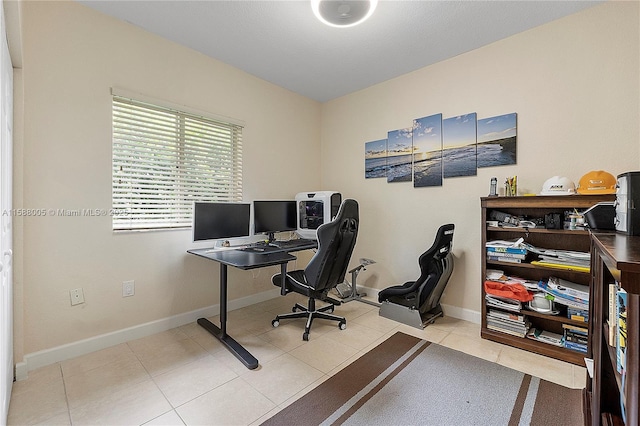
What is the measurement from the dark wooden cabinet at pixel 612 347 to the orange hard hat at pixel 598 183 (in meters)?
1.11

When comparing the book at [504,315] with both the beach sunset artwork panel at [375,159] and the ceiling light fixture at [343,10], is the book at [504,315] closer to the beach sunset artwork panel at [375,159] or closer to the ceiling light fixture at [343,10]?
the beach sunset artwork panel at [375,159]

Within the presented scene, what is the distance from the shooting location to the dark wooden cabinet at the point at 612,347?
1.86ft

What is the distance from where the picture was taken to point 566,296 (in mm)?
1993

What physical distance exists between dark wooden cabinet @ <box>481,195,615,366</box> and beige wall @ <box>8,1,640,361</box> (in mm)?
258

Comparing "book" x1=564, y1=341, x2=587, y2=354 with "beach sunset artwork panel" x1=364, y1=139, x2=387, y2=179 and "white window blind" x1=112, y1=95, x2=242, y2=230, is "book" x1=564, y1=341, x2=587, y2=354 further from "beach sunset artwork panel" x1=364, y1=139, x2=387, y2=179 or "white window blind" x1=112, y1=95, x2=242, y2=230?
A: "white window blind" x1=112, y1=95, x2=242, y2=230

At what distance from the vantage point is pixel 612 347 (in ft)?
3.17

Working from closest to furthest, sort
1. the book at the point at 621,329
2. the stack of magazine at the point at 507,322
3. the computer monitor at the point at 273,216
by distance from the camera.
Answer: the book at the point at 621,329 → the stack of magazine at the point at 507,322 → the computer monitor at the point at 273,216

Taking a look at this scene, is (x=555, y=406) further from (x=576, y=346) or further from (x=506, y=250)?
(x=506, y=250)

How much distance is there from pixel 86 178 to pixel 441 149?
10.4 ft

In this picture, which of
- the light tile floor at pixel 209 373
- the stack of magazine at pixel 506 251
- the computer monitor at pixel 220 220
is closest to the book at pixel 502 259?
the stack of magazine at pixel 506 251

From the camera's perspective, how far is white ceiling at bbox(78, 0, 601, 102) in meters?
2.06

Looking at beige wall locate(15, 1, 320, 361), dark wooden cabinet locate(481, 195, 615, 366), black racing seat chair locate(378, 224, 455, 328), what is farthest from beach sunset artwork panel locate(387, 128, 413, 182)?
beige wall locate(15, 1, 320, 361)

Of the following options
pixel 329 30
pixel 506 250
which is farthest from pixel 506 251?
pixel 329 30

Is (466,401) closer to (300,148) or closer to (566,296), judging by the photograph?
(566,296)
